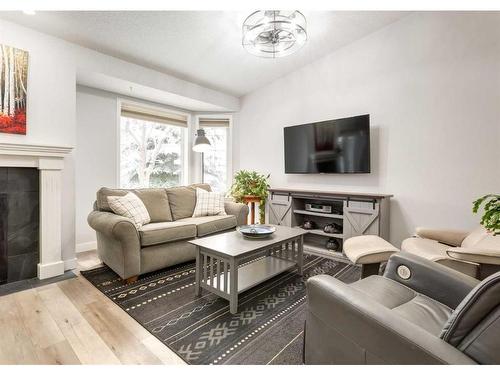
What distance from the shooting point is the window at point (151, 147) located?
4.02 meters

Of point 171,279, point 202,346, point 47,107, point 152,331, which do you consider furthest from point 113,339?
point 47,107

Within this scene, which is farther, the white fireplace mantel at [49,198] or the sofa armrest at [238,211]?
the sofa armrest at [238,211]

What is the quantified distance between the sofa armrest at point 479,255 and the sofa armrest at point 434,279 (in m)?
0.56

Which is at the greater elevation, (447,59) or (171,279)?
(447,59)

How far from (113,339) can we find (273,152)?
341 centimetres

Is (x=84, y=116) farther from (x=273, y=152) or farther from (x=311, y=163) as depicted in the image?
(x=311, y=163)

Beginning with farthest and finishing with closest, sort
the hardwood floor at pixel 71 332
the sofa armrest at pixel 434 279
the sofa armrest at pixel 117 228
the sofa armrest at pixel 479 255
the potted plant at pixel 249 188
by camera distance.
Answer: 1. the potted plant at pixel 249 188
2. the sofa armrest at pixel 117 228
3. the sofa armrest at pixel 479 255
4. the hardwood floor at pixel 71 332
5. the sofa armrest at pixel 434 279

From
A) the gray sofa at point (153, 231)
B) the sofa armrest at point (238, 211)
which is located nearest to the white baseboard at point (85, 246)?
the gray sofa at point (153, 231)

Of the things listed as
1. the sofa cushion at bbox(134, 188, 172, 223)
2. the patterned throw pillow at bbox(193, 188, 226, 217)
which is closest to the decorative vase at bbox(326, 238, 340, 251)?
the patterned throw pillow at bbox(193, 188, 226, 217)

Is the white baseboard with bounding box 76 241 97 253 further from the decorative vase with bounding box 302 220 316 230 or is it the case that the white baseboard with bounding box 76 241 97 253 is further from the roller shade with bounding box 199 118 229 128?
the decorative vase with bounding box 302 220 316 230

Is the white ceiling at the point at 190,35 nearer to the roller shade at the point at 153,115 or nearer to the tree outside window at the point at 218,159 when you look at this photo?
the roller shade at the point at 153,115

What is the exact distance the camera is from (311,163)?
12.4 ft

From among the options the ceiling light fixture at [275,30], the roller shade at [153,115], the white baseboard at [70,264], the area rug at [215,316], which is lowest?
the area rug at [215,316]

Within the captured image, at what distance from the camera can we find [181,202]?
138 inches
